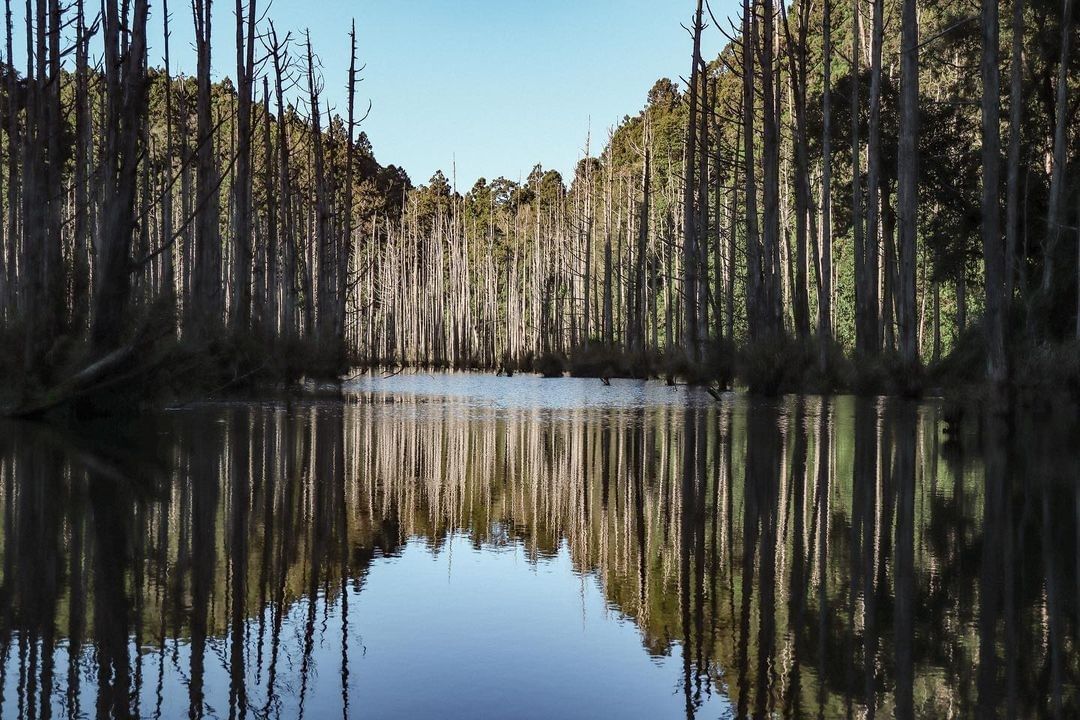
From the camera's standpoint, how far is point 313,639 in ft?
10.5

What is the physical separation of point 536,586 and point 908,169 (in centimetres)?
1395

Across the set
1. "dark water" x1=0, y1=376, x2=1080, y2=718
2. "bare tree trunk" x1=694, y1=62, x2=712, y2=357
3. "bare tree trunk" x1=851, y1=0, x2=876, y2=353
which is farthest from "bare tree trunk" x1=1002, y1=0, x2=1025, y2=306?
"dark water" x1=0, y1=376, x2=1080, y2=718

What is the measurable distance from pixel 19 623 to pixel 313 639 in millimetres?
906

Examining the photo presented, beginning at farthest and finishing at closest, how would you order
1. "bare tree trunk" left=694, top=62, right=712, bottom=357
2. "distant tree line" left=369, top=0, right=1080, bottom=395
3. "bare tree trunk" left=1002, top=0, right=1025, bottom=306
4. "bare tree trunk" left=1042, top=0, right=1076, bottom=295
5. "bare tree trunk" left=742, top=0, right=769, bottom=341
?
1. "bare tree trunk" left=694, top=62, right=712, bottom=357
2. "bare tree trunk" left=742, top=0, right=769, bottom=341
3. "bare tree trunk" left=1002, top=0, right=1025, bottom=306
4. "bare tree trunk" left=1042, top=0, right=1076, bottom=295
5. "distant tree line" left=369, top=0, right=1080, bottom=395

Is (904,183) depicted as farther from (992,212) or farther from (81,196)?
(81,196)

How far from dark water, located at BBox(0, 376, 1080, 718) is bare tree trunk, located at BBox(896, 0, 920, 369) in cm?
856

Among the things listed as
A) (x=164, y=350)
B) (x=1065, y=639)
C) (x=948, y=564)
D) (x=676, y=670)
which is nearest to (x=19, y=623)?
(x=676, y=670)

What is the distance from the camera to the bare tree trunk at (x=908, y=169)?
15797 millimetres

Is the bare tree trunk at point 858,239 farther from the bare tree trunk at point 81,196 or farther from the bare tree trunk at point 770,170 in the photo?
the bare tree trunk at point 81,196

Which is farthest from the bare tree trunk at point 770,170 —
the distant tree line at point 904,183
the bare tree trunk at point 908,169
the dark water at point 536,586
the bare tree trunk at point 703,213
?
the dark water at point 536,586

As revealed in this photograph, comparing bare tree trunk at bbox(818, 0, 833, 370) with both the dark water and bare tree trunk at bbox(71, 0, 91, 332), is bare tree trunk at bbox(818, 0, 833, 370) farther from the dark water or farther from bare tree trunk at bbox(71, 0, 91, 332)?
bare tree trunk at bbox(71, 0, 91, 332)

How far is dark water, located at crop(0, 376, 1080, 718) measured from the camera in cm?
270

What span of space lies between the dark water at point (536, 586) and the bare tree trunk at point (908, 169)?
8.56 m

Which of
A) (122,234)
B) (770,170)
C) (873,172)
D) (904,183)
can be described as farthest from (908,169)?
(122,234)
